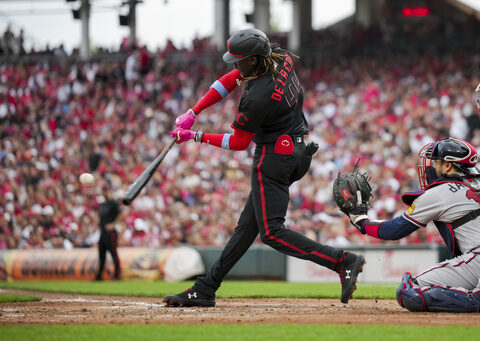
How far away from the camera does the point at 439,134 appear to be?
17.1 metres

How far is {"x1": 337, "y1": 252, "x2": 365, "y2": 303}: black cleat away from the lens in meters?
5.78

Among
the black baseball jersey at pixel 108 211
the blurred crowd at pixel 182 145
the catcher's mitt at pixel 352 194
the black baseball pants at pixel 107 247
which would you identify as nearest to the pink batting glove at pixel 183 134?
the catcher's mitt at pixel 352 194

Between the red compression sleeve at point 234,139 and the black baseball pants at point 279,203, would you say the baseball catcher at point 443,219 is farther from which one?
the red compression sleeve at point 234,139

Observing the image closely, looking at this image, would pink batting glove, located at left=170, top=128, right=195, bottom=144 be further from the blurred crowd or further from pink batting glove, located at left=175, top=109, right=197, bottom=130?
the blurred crowd

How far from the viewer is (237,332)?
454cm

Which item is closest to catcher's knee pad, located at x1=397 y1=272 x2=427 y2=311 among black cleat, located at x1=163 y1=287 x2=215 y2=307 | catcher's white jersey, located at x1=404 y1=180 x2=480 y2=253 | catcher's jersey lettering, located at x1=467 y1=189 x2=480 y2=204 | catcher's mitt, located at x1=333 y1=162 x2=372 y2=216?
catcher's white jersey, located at x1=404 y1=180 x2=480 y2=253

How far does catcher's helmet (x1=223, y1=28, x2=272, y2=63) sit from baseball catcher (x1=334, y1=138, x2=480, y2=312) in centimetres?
125

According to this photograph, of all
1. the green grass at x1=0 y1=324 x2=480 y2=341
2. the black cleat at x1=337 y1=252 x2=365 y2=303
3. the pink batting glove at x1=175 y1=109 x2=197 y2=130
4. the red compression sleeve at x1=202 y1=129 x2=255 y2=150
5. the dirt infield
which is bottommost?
the dirt infield

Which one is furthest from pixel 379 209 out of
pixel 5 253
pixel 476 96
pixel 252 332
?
pixel 252 332

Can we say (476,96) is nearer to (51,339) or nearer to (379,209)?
(51,339)

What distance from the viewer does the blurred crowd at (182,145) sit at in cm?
1636

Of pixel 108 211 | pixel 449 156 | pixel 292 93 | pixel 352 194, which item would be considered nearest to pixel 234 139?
pixel 292 93

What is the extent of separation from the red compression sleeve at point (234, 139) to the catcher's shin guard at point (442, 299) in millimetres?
1794

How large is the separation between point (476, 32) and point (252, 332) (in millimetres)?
20046
